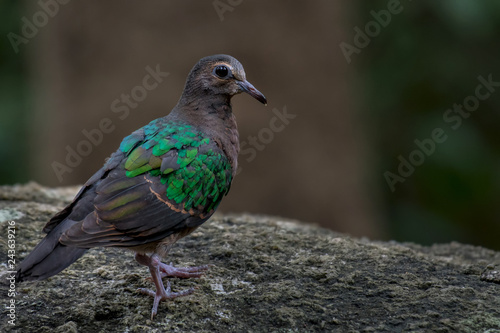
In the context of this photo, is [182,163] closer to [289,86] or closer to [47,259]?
[47,259]

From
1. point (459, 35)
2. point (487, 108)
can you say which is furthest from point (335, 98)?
point (487, 108)

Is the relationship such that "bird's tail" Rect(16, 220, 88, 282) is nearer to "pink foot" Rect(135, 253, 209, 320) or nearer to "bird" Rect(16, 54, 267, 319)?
"bird" Rect(16, 54, 267, 319)

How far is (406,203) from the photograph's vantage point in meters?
10.5

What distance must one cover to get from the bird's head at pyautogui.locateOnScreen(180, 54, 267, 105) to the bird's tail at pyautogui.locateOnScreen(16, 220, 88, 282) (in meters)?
1.67

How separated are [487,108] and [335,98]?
3.36 metres

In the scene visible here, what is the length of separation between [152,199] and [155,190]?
72 millimetres

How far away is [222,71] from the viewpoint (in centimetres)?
514

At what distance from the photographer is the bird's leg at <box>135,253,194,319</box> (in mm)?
4230

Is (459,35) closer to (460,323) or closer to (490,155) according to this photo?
(490,155)

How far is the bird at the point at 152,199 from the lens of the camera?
158 inches

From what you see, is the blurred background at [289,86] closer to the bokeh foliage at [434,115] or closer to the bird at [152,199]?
the bokeh foliage at [434,115]

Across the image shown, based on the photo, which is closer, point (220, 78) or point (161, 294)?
point (161, 294)

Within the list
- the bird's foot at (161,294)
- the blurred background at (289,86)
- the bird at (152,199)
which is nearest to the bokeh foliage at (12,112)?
the blurred background at (289,86)

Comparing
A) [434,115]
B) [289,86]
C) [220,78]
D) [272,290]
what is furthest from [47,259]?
[434,115]
